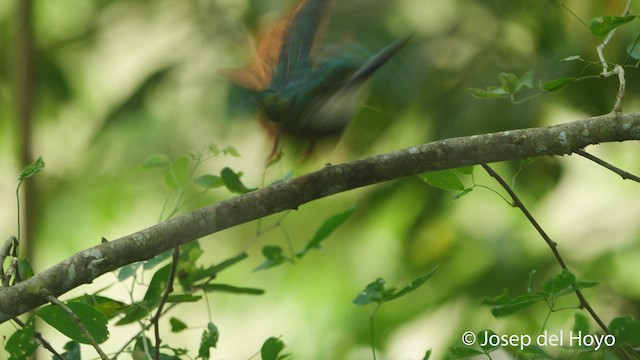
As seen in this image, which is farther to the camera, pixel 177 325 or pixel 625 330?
pixel 177 325

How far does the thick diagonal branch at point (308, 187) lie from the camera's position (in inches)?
29.1

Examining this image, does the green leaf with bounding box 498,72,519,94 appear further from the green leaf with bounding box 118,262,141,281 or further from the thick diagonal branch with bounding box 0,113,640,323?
the green leaf with bounding box 118,262,141,281

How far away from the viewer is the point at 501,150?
30.0 inches

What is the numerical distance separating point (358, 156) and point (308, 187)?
823 millimetres

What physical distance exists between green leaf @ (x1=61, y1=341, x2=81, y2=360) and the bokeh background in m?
0.32

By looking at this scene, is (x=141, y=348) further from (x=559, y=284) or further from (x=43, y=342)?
(x=559, y=284)

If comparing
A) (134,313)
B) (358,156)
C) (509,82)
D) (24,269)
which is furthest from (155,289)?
(358,156)

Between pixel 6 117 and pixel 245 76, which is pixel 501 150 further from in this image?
pixel 6 117

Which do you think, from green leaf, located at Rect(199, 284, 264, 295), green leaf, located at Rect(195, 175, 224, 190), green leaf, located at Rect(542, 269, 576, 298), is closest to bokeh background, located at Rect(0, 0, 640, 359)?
green leaf, located at Rect(195, 175, 224, 190)

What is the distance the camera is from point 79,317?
0.77 meters

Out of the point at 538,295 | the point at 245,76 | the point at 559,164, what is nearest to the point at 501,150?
the point at 538,295

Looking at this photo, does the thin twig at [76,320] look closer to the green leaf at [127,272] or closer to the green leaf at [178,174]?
the green leaf at [127,272]

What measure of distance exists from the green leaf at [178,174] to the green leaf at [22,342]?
1.04 ft

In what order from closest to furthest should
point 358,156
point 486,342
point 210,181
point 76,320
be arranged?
point 76,320, point 486,342, point 210,181, point 358,156
